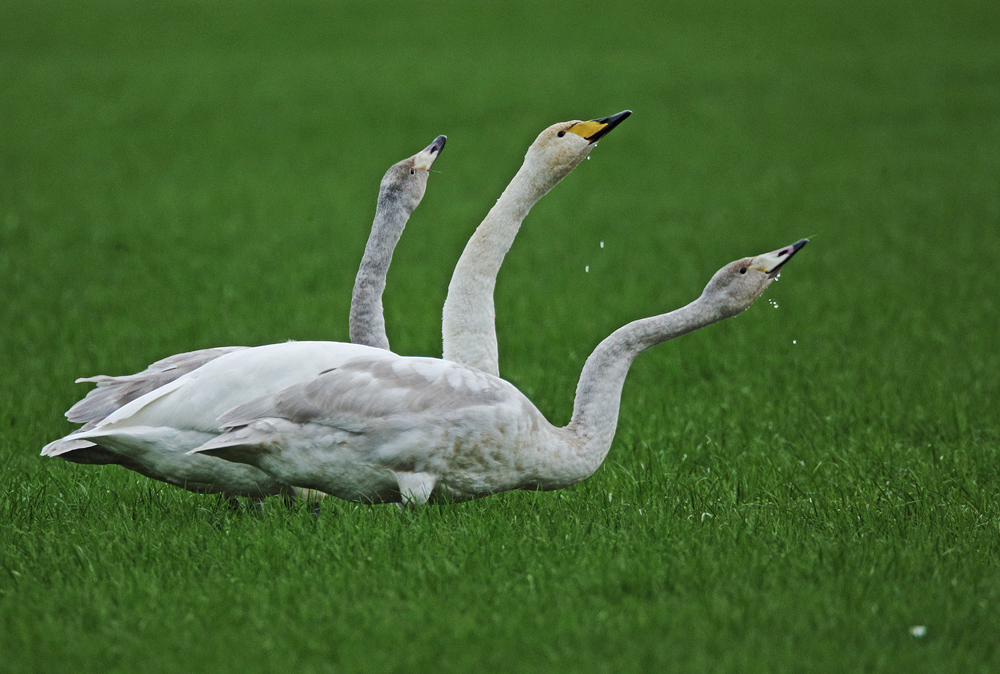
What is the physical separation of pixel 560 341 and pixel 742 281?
498 centimetres

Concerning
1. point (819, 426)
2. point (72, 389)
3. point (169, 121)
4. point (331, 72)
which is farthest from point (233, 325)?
point (331, 72)

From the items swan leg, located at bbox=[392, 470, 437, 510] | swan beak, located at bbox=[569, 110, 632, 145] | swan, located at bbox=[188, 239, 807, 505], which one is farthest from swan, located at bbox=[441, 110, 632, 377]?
swan leg, located at bbox=[392, 470, 437, 510]

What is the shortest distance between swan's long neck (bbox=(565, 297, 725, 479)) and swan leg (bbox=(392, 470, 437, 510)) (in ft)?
2.41

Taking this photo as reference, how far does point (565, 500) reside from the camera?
225 inches

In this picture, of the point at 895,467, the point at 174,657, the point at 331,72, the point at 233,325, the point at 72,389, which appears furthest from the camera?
the point at 331,72

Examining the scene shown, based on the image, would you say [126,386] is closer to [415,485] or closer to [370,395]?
[370,395]

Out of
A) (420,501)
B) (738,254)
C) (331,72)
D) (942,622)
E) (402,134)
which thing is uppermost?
(331,72)

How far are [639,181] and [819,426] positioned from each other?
14301 millimetres

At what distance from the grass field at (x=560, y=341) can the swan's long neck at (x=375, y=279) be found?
95 centimetres

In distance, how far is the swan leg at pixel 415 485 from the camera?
4.93 meters

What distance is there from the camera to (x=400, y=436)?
15.8ft

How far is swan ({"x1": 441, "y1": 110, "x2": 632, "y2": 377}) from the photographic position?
18.8ft

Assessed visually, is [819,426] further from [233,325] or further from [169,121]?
[169,121]

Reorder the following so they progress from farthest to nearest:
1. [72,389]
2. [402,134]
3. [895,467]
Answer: [402,134], [72,389], [895,467]
